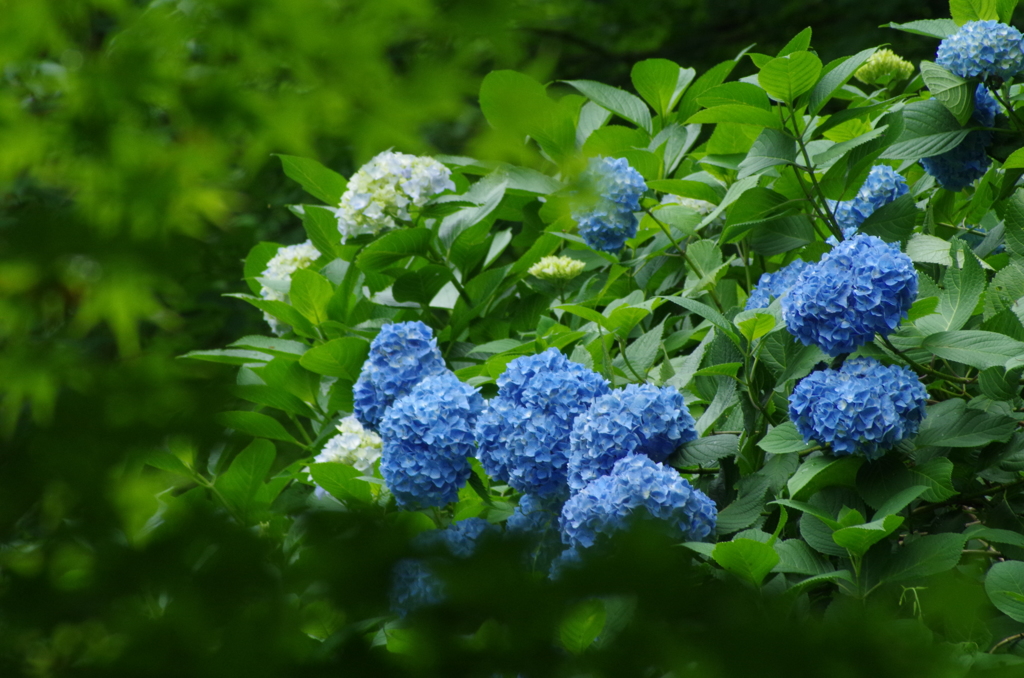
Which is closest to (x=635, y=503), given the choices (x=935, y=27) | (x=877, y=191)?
(x=877, y=191)

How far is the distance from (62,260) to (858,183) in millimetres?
1520

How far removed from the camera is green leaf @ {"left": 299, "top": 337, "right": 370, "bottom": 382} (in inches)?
80.8

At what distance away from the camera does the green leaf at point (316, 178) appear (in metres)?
2.51

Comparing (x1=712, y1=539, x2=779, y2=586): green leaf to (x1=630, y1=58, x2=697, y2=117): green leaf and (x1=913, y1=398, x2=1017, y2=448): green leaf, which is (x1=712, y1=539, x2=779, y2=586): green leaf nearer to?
(x1=913, y1=398, x2=1017, y2=448): green leaf

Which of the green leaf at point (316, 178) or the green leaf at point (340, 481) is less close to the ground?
the green leaf at point (316, 178)

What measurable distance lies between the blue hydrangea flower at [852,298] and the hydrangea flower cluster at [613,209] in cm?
65

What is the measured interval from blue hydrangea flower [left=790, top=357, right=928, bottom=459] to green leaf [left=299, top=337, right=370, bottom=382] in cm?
Result: 103

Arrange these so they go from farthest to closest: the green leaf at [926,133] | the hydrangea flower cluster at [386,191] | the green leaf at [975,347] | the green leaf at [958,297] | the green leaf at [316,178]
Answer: the green leaf at [316,178] → the hydrangea flower cluster at [386,191] → the green leaf at [926,133] → the green leaf at [958,297] → the green leaf at [975,347]

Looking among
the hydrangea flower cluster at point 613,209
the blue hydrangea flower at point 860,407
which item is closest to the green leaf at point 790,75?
the hydrangea flower cluster at point 613,209

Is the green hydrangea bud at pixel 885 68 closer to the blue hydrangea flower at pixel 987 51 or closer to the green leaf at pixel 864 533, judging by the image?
the blue hydrangea flower at pixel 987 51

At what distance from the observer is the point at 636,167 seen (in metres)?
2.26

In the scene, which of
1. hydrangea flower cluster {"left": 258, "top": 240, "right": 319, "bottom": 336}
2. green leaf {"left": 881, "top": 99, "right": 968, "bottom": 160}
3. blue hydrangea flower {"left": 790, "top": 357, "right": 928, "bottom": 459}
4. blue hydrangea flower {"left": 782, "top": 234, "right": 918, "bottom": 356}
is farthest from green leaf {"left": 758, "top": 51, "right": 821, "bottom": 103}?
hydrangea flower cluster {"left": 258, "top": 240, "right": 319, "bottom": 336}

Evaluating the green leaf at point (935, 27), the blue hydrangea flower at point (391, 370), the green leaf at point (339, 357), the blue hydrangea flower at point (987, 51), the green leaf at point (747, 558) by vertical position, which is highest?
the blue hydrangea flower at point (987, 51)

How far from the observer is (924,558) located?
136cm
